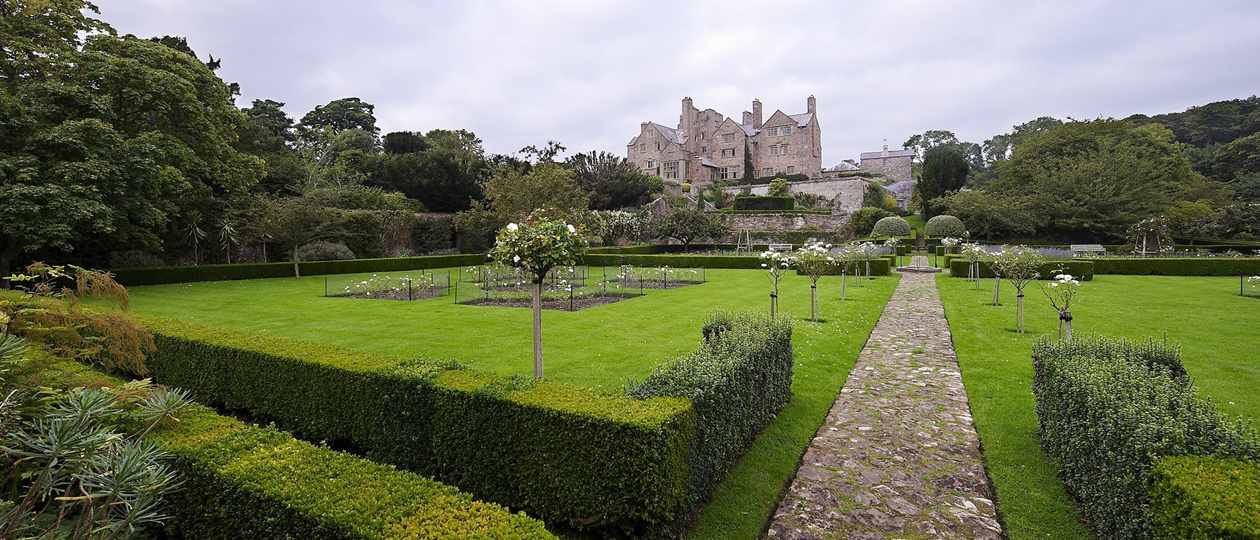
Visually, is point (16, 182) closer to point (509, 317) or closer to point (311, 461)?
point (509, 317)

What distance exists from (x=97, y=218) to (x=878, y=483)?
21461 mm

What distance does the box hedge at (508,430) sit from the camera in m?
3.68

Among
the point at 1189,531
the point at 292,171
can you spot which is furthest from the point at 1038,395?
the point at 292,171

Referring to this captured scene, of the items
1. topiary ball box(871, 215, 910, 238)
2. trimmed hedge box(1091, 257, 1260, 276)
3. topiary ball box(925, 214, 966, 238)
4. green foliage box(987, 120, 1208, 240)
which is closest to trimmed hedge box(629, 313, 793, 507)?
trimmed hedge box(1091, 257, 1260, 276)

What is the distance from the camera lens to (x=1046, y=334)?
9367 millimetres

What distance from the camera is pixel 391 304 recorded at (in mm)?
15820

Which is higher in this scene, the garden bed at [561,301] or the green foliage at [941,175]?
the green foliage at [941,175]

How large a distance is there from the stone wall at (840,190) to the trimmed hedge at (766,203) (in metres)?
4.16

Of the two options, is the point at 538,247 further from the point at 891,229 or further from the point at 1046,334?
the point at 891,229

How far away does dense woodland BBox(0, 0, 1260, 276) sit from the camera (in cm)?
1644

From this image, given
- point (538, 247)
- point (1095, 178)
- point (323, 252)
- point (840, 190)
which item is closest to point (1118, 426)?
point (538, 247)

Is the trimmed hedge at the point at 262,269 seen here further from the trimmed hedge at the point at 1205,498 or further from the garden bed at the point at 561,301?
the trimmed hedge at the point at 1205,498

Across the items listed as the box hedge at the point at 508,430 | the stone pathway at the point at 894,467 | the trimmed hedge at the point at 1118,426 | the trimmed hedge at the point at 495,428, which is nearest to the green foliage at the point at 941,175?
the stone pathway at the point at 894,467

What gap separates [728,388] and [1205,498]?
2.88 meters
